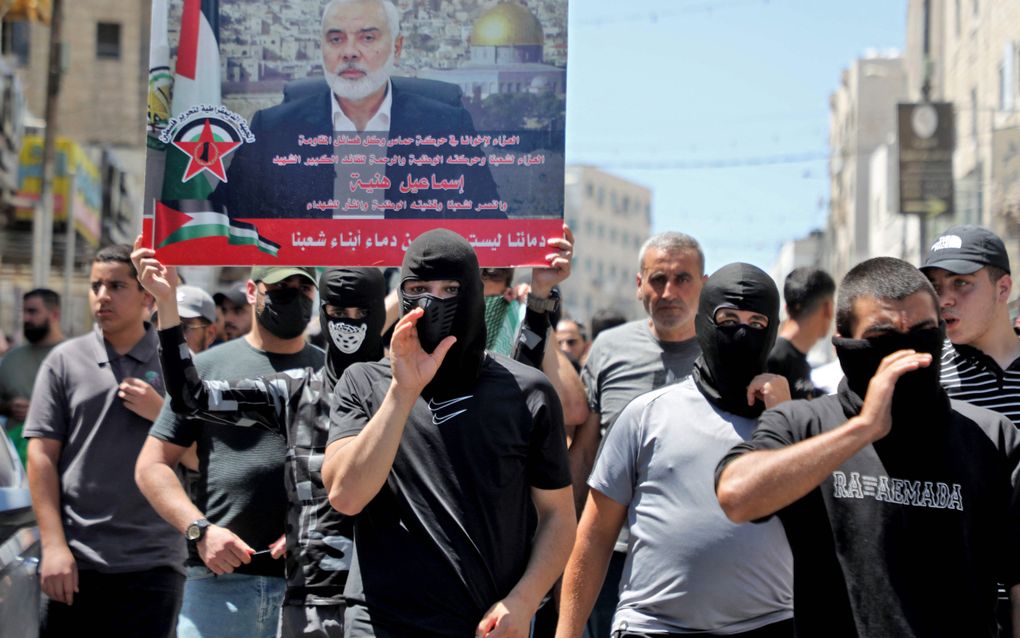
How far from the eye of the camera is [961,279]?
475cm

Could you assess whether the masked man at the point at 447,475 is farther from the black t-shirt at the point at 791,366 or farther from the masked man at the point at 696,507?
the black t-shirt at the point at 791,366

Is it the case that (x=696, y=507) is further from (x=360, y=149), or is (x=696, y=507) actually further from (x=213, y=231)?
(x=213, y=231)

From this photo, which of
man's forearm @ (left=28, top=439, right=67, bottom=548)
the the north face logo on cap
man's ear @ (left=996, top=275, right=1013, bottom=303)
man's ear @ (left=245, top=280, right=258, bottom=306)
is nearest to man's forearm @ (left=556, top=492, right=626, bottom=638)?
the the north face logo on cap

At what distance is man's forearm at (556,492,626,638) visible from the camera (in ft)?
13.9

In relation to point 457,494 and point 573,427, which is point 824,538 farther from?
point 573,427

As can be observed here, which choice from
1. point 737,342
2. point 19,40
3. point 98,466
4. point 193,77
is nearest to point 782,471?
point 737,342

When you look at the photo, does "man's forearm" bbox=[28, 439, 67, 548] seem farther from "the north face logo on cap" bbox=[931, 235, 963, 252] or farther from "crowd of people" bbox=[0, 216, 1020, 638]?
"the north face logo on cap" bbox=[931, 235, 963, 252]

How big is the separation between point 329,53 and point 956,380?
2.63m

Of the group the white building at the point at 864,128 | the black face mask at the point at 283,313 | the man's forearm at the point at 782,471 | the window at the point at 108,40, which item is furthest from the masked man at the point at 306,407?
the white building at the point at 864,128

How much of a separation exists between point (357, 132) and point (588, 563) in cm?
187

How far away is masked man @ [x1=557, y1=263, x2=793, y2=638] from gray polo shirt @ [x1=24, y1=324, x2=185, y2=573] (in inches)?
93.6

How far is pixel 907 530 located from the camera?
3170mm

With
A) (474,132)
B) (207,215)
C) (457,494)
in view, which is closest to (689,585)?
(457,494)

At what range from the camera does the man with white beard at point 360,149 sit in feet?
16.4
